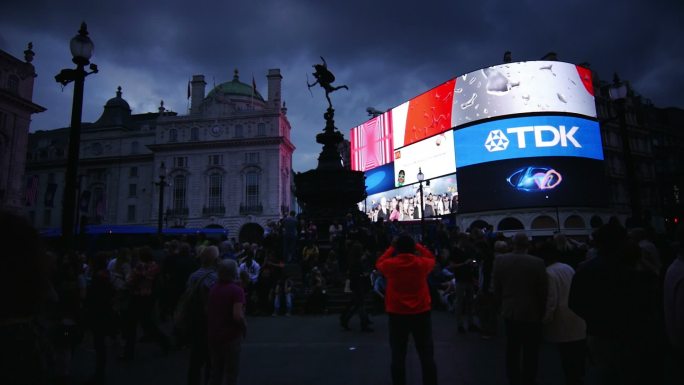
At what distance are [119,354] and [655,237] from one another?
9.40 metres

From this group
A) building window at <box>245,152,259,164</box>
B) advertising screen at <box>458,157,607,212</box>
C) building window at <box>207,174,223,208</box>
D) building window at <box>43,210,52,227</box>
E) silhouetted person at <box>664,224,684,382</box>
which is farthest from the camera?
building window at <box>43,210,52,227</box>

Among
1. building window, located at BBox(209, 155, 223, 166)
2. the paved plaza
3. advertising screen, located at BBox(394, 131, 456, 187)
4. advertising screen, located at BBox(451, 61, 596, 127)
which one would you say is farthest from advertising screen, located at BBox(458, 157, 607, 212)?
building window, located at BBox(209, 155, 223, 166)

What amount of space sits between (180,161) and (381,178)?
2656 cm

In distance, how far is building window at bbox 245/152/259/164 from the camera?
162 ft

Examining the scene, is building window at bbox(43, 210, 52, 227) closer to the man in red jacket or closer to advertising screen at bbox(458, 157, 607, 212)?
advertising screen at bbox(458, 157, 607, 212)

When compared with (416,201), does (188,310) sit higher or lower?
lower

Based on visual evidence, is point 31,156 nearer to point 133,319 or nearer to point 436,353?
point 133,319

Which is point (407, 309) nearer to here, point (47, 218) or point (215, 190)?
point (215, 190)

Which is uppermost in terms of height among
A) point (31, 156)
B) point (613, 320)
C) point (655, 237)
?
point (31, 156)

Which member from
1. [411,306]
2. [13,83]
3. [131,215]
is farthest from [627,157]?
[131,215]

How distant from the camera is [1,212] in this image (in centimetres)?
215

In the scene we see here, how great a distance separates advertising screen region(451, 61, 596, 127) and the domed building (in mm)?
24223

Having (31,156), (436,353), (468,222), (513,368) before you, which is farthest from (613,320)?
(31,156)

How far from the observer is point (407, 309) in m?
4.19
